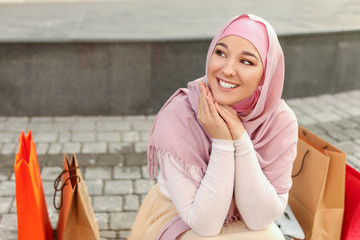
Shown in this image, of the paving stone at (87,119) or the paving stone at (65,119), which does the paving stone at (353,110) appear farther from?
the paving stone at (65,119)

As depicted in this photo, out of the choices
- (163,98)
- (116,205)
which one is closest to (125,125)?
(163,98)

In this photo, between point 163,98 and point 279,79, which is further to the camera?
point 163,98

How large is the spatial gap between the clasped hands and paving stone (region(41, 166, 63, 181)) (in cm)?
242

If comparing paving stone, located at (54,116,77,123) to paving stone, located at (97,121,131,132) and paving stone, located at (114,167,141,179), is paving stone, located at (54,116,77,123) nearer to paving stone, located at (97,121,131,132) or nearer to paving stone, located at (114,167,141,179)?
paving stone, located at (97,121,131,132)

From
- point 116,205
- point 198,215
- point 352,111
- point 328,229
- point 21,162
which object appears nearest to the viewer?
point 198,215

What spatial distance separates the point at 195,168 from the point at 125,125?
3.25 m

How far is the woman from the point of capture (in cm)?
223

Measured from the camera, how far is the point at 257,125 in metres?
2.42

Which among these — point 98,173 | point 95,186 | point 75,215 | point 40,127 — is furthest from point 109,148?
point 75,215

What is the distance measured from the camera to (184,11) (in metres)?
8.35

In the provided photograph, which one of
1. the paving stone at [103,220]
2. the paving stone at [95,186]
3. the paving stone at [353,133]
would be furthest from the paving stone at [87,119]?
the paving stone at [353,133]

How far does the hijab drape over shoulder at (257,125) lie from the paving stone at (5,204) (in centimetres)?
181

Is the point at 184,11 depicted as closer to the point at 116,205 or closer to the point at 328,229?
the point at 116,205

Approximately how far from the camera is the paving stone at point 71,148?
4859mm
